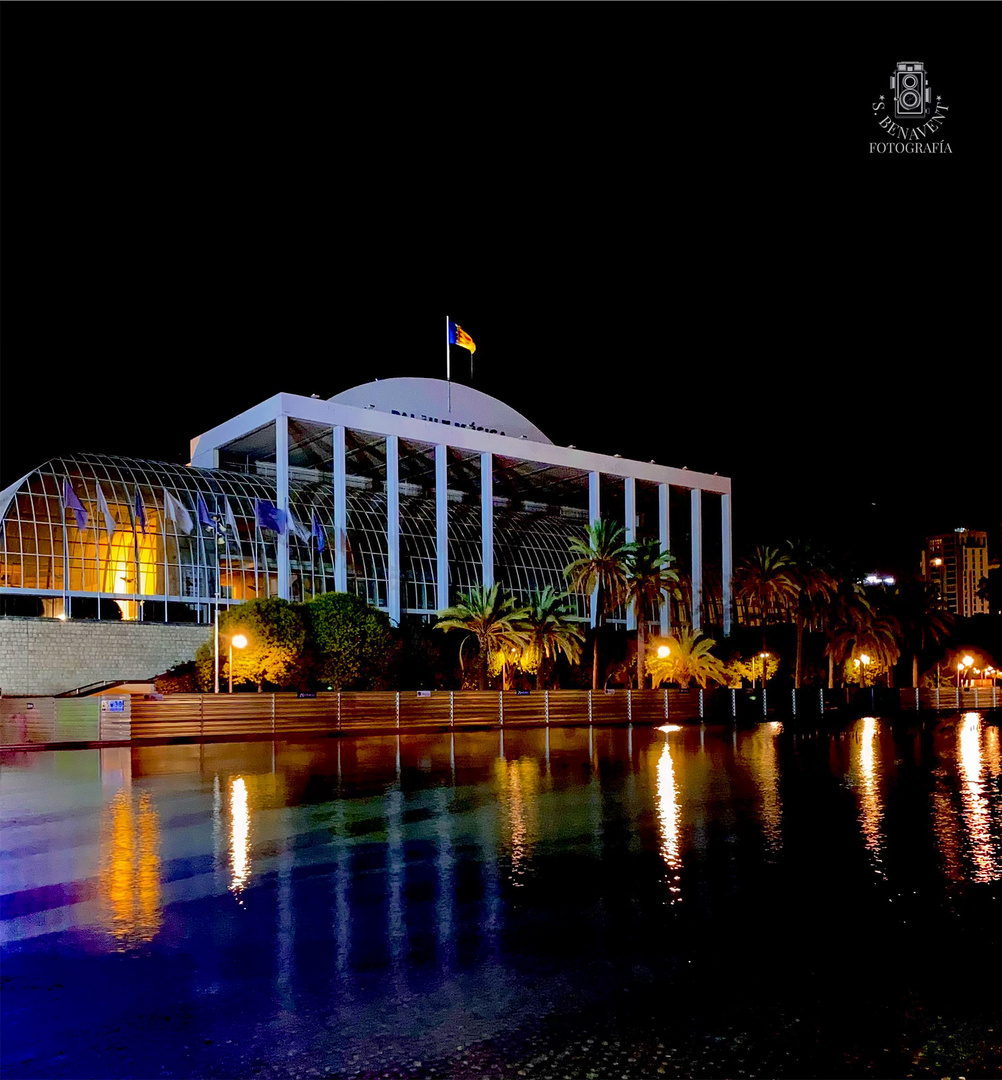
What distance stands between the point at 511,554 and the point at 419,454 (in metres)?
10.2

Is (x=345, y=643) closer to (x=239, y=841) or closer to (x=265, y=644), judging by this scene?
(x=265, y=644)

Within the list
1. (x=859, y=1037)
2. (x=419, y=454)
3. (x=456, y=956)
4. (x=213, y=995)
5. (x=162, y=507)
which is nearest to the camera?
(x=859, y=1037)

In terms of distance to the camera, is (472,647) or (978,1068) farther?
(472,647)

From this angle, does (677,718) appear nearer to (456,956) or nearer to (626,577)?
(626,577)

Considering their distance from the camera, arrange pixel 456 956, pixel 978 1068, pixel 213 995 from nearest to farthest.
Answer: pixel 978 1068, pixel 213 995, pixel 456 956

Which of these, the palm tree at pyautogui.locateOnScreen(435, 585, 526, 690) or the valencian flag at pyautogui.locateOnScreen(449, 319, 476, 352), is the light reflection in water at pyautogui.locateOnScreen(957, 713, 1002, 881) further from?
the valencian flag at pyautogui.locateOnScreen(449, 319, 476, 352)

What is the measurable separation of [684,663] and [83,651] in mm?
32232

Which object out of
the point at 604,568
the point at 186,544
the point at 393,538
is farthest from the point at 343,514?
the point at 604,568

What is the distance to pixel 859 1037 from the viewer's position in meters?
5.22

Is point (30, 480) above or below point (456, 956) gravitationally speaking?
above

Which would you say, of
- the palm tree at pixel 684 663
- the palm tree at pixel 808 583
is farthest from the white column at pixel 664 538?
the palm tree at pixel 684 663

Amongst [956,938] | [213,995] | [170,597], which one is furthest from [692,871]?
[170,597]

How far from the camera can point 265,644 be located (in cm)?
4125

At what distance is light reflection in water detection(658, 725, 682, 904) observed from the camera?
9.16 meters
